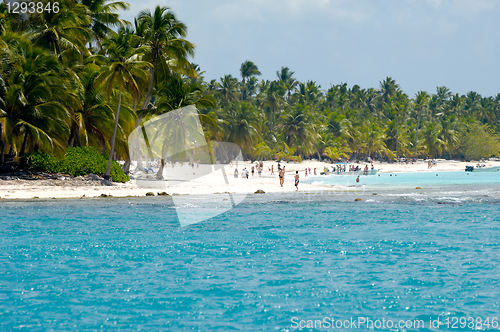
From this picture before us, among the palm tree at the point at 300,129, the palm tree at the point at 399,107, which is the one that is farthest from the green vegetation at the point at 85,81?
the palm tree at the point at 399,107

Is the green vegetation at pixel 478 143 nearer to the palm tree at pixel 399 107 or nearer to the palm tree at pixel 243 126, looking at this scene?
the palm tree at pixel 399 107

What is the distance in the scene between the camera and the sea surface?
8414mm

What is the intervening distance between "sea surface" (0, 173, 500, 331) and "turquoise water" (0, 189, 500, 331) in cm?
4

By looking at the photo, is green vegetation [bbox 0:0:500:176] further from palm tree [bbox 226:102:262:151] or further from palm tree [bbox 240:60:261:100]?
palm tree [bbox 240:60:261:100]

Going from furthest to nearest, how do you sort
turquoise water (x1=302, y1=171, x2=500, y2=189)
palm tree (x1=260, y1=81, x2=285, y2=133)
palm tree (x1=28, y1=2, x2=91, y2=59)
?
palm tree (x1=260, y1=81, x2=285, y2=133)
turquoise water (x1=302, y1=171, x2=500, y2=189)
palm tree (x1=28, y1=2, x2=91, y2=59)

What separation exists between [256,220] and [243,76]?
265 feet

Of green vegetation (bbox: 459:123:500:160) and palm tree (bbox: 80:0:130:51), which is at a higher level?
palm tree (bbox: 80:0:130:51)

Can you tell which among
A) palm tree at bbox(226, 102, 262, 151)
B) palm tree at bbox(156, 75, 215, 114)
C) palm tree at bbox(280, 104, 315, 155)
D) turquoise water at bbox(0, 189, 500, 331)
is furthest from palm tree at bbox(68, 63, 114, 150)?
palm tree at bbox(280, 104, 315, 155)

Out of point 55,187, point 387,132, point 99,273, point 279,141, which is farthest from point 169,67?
point 387,132

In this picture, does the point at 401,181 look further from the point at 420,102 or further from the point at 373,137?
the point at 420,102

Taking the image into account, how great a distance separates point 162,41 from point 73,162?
1214cm

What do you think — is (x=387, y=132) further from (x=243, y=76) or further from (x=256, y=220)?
(x=256, y=220)

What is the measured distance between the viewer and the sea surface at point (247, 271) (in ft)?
27.6

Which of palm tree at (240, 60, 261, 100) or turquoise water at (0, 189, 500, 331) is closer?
turquoise water at (0, 189, 500, 331)
